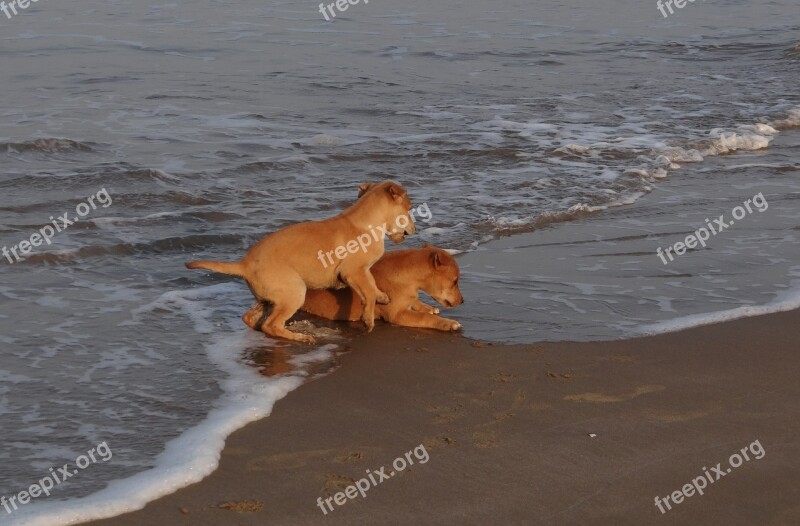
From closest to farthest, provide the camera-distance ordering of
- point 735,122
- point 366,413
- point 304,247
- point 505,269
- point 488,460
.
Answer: point 488,460
point 366,413
point 304,247
point 505,269
point 735,122

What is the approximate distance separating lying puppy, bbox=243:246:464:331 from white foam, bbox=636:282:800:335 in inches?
49.2

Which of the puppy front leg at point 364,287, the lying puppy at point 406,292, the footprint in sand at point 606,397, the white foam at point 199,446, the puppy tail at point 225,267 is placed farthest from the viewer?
the lying puppy at point 406,292

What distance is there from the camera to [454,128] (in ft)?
44.0

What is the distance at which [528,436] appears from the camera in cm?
527

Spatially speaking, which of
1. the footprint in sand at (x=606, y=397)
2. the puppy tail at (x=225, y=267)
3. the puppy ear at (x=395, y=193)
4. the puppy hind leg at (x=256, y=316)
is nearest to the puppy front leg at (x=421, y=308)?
the puppy ear at (x=395, y=193)

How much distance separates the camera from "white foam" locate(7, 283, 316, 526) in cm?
450

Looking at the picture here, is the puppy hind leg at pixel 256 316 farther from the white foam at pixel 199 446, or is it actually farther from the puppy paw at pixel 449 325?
the puppy paw at pixel 449 325

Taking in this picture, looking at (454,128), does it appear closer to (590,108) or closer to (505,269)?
(590,108)

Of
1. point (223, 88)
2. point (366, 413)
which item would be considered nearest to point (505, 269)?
point (366, 413)

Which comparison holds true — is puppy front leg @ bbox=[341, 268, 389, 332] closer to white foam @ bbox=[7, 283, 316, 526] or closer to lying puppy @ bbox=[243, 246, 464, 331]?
lying puppy @ bbox=[243, 246, 464, 331]

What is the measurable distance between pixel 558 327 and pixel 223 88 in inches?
390

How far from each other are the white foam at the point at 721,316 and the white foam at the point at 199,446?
2.06 m

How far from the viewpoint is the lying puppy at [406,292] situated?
709 cm

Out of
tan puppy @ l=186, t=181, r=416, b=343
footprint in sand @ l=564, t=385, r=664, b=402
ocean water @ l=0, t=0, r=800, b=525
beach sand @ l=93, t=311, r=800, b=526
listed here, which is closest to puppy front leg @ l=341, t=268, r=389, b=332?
tan puppy @ l=186, t=181, r=416, b=343
